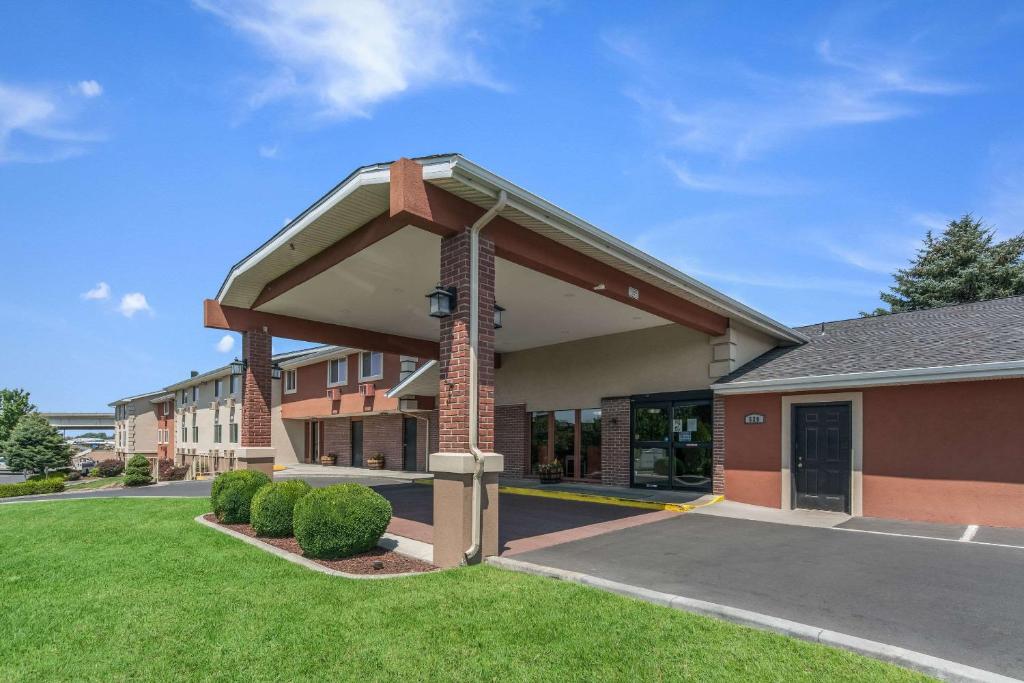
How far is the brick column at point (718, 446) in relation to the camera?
1274 centimetres

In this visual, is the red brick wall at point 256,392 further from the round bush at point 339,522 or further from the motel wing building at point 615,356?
the round bush at point 339,522

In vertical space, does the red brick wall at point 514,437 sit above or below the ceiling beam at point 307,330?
below

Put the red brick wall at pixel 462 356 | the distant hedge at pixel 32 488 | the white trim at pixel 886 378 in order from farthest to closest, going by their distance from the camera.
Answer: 1. the distant hedge at pixel 32 488
2. the white trim at pixel 886 378
3. the red brick wall at pixel 462 356

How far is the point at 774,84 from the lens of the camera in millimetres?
9547

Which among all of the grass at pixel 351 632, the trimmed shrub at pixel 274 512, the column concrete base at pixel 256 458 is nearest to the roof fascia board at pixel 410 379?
the column concrete base at pixel 256 458

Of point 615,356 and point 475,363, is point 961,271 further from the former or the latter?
point 475,363

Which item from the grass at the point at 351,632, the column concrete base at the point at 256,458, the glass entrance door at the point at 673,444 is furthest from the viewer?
the glass entrance door at the point at 673,444

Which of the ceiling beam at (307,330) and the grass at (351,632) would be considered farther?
the ceiling beam at (307,330)

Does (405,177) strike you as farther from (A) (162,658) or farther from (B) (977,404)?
(B) (977,404)

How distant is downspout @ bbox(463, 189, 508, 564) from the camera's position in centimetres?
660

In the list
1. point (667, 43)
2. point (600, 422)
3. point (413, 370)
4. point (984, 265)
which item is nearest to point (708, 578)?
point (667, 43)

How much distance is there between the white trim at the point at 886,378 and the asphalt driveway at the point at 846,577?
275cm

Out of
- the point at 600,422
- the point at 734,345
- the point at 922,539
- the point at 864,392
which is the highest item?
the point at 734,345

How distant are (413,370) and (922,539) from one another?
16.5 metres
